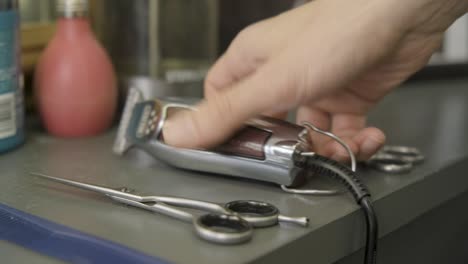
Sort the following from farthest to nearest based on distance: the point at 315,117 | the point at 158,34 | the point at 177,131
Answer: the point at 158,34, the point at 315,117, the point at 177,131

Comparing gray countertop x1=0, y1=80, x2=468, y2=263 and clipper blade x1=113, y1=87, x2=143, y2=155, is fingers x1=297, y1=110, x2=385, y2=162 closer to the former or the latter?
gray countertop x1=0, y1=80, x2=468, y2=263

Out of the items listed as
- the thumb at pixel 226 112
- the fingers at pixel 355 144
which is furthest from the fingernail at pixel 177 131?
the fingers at pixel 355 144

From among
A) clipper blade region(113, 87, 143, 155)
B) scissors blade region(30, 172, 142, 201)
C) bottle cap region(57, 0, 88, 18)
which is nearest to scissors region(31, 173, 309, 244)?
scissors blade region(30, 172, 142, 201)

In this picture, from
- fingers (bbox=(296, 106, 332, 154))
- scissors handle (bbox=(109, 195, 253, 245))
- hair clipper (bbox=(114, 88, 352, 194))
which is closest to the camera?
scissors handle (bbox=(109, 195, 253, 245))

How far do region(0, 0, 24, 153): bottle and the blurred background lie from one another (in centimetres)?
12

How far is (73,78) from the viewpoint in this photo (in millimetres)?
693

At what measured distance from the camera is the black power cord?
0.49 m

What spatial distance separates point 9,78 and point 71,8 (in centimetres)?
11

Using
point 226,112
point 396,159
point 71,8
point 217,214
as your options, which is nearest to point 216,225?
point 217,214

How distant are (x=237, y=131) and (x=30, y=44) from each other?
31 cm

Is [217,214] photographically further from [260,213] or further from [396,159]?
[396,159]

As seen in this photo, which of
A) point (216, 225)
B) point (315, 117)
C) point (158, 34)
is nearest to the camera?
point (216, 225)

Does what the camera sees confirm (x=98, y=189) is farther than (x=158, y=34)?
No

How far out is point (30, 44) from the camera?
0.76 m
